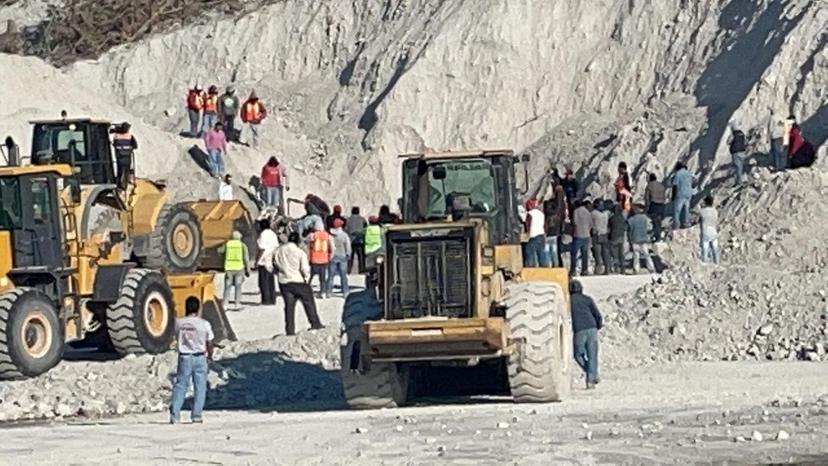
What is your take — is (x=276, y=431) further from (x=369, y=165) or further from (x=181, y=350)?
(x=369, y=165)

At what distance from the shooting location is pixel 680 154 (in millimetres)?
43125

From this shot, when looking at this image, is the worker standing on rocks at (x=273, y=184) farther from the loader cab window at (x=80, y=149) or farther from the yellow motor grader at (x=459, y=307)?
the yellow motor grader at (x=459, y=307)

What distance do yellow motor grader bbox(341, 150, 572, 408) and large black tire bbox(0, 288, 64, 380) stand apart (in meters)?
5.67

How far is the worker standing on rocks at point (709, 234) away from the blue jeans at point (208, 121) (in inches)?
607

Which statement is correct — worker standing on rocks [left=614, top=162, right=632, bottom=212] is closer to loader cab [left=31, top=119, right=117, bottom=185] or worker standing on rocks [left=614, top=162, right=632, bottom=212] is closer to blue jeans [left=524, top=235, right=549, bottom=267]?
blue jeans [left=524, top=235, right=549, bottom=267]

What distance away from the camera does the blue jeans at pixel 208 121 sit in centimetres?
4644

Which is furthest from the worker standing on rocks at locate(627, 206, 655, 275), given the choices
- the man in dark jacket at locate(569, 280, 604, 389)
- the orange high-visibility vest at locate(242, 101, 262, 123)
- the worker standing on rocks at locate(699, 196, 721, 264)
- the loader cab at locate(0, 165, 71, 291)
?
the orange high-visibility vest at locate(242, 101, 262, 123)

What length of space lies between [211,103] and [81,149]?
1514 centimetres

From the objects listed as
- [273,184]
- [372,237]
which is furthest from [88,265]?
[273,184]

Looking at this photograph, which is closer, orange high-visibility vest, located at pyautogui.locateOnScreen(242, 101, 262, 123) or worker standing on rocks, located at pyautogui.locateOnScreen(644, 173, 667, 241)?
worker standing on rocks, located at pyautogui.locateOnScreen(644, 173, 667, 241)

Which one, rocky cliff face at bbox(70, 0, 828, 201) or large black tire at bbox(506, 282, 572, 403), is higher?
rocky cliff face at bbox(70, 0, 828, 201)

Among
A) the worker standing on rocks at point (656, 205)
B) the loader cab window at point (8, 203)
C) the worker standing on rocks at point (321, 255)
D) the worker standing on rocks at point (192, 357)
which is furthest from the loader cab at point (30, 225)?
the worker standing on rocks at point (656, 205)

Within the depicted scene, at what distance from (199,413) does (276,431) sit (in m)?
1.94

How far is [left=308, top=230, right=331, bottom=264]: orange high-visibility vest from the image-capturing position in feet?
107
